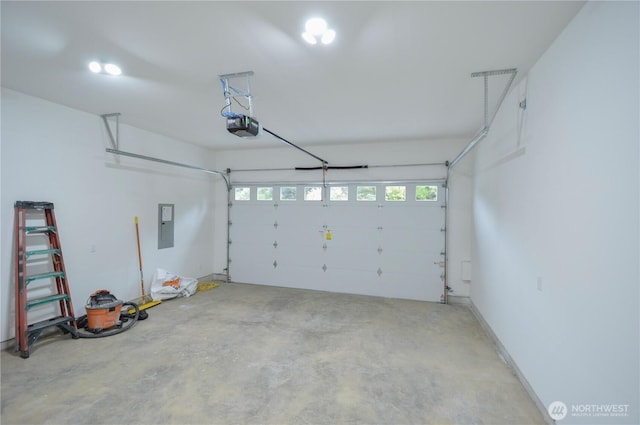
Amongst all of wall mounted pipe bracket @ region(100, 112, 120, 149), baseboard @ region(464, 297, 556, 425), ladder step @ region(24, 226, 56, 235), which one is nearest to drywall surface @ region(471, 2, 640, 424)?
baseboard @ region(464, 297, 556, 425)

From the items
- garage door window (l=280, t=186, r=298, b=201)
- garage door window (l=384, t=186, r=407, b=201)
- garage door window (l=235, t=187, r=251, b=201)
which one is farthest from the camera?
garage door window (l=235, t=187, r=251, b=201)

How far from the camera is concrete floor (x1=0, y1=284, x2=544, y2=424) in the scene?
220cm

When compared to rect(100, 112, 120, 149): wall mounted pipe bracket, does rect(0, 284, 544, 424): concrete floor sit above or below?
below

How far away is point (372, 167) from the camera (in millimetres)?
5520

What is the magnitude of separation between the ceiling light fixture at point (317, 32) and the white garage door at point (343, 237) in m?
3.62

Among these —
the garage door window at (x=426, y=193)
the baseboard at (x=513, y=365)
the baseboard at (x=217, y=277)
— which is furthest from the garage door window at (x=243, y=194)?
the baseboard at (x=513, y=365)

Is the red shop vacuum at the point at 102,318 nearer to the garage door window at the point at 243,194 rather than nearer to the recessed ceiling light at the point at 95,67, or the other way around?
the recessed ceiling light at the point at 95,67

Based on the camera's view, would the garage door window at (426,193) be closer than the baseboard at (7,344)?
No

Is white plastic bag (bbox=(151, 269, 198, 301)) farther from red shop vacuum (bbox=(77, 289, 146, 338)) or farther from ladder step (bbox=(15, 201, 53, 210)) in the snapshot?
ladder step (bbox=(15, 201, 53, 210))

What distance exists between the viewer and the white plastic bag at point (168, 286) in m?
4.88

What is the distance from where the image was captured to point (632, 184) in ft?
4.41

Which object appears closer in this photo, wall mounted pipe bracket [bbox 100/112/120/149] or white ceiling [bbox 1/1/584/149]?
white ceiling [bbox 1/1/584/149]

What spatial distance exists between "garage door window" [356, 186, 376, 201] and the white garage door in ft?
0.06

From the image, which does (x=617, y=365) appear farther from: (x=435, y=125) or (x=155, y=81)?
(x=155, y=81)
